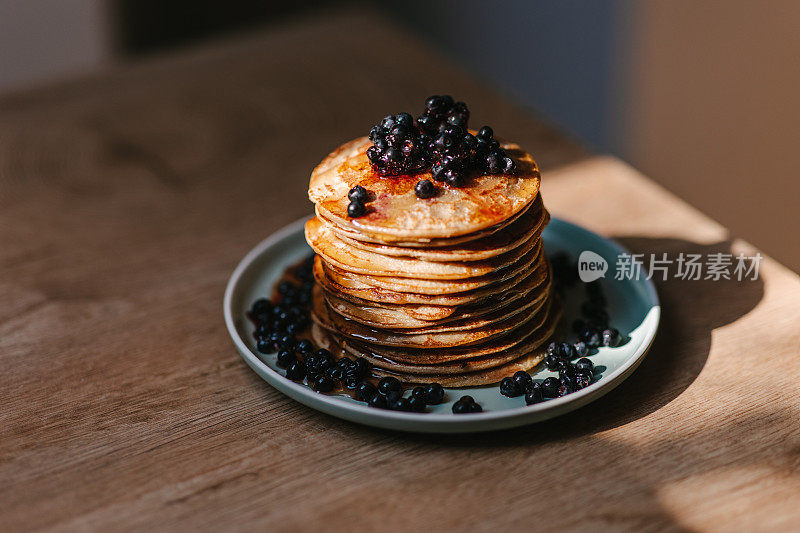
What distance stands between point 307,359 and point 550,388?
411mm

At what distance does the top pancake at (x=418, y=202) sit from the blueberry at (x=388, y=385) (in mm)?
235

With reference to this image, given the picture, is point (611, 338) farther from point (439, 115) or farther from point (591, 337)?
point (439, 115)

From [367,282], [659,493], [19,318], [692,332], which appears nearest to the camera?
[659,493]

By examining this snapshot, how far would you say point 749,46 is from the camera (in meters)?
3.09

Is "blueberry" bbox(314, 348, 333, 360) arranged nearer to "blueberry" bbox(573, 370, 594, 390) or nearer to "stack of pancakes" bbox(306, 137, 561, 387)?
"stack of pancakes" bbox(306, 137, 561, 387)

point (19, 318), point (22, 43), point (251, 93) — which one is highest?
point (251, 93)

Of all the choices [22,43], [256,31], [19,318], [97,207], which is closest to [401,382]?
[19,318]

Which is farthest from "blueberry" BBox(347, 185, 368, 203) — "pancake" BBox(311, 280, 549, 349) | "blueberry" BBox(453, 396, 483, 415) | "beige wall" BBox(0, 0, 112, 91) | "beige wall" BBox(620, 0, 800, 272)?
"beige wall" BBox(0, 0, 112, 91)

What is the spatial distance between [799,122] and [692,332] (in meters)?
1.87

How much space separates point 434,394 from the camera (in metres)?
1.29

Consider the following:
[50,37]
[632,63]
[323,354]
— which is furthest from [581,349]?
[50,37]

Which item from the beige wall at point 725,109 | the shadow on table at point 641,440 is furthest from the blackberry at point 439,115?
the beige wall at point 725,109

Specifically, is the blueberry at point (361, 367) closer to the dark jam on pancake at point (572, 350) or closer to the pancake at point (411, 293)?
the pancake at point (411, 293)

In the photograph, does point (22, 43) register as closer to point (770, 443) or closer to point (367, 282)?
point (367, 282)
